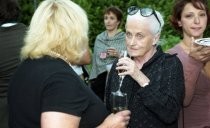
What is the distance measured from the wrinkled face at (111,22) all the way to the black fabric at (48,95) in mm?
5305

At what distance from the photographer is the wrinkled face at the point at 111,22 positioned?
7.98 m

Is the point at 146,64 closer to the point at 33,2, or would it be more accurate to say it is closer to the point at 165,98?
the point at 165,98

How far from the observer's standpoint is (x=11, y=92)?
2.76 meters

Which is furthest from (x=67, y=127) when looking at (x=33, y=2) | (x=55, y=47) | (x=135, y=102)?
(x=33, y=2)

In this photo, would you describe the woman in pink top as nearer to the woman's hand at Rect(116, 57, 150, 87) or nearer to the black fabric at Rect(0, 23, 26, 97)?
the woman's hand at Rect(116, 57, 150, 87)

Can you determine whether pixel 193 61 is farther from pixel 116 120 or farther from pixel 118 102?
pixel 116 120

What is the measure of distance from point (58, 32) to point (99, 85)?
4327mm

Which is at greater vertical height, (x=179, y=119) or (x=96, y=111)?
(x=96, y=111)

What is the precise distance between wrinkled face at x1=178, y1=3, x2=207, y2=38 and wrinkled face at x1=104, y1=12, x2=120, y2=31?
4.42 m

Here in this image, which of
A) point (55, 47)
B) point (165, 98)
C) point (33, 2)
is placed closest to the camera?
point (55, 47)

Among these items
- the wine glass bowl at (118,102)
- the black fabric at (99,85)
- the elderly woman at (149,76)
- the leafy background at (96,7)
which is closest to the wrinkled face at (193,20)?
the elderly woman at (149,76)

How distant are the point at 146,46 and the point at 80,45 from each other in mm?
→ 661

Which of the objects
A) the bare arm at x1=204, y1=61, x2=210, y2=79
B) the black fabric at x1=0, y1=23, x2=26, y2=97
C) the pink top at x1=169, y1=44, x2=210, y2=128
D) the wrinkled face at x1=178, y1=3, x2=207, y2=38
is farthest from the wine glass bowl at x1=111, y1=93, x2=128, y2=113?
the black fabric at x1=0, y1=23, x2=26, y2=97

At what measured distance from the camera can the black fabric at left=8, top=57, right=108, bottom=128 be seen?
97.8 inches
